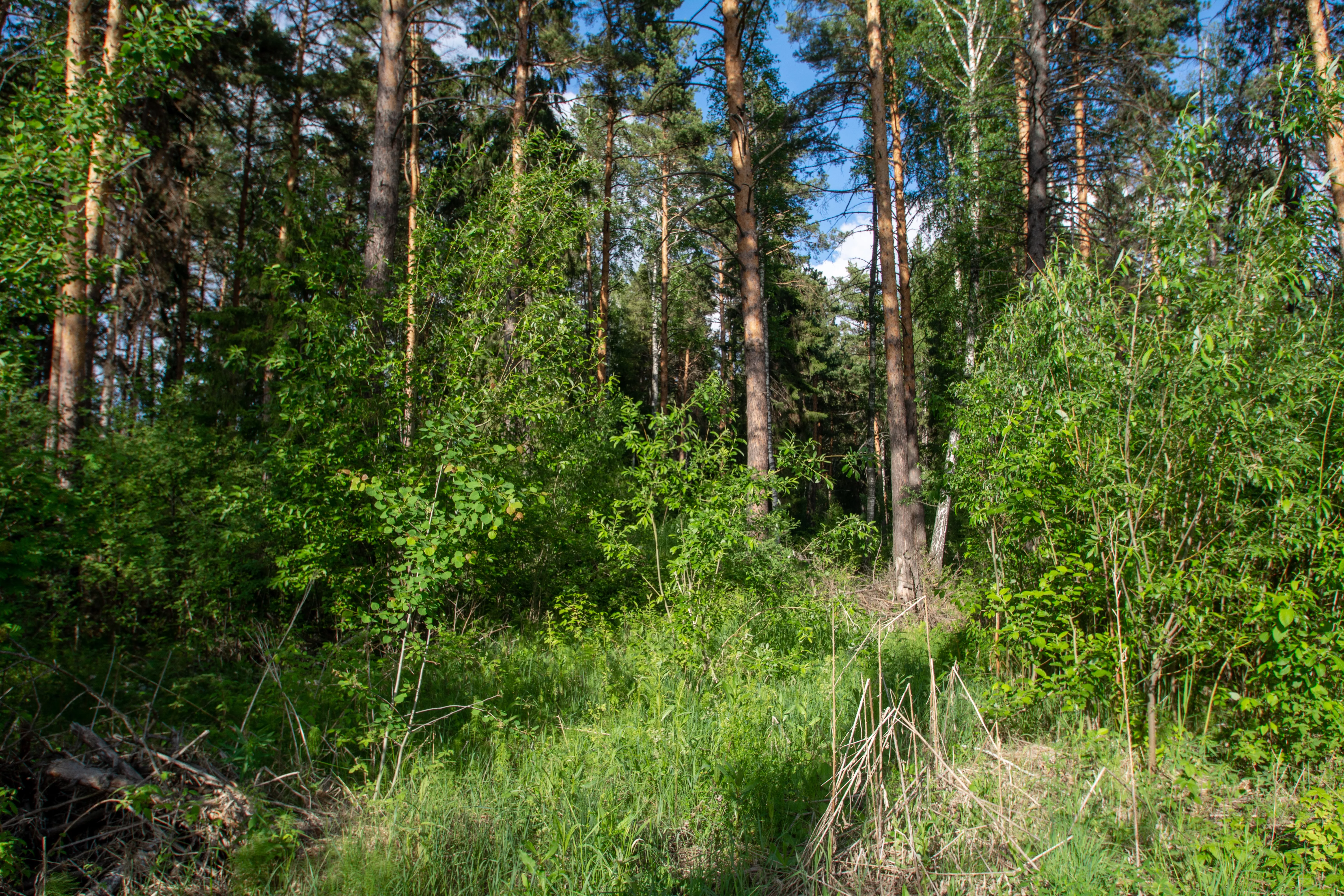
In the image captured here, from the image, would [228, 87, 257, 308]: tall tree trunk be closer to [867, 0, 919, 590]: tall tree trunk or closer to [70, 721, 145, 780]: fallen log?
[867, 0, 919, 590]: tall tree trunk

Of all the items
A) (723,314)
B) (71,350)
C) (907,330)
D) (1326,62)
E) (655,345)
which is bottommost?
(71,350)

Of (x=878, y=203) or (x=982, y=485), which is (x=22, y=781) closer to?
(x=982, y=485)

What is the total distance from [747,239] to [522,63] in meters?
4.85

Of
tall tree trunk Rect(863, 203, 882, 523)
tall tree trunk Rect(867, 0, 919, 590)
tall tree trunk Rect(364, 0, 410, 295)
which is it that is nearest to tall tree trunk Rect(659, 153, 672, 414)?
tall tree trunk Rect(863, 203, 882, 523)

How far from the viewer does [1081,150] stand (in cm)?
1155

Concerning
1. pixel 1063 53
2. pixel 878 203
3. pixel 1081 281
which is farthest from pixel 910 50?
pixel 1081 281

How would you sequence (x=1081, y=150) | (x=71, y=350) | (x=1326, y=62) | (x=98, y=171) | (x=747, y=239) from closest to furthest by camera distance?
(x=98, y=171), (x=1326, y=62), (x=71, y=350), (x=747, y=239), (x=1081, y=150)

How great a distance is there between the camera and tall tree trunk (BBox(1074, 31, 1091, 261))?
869cm

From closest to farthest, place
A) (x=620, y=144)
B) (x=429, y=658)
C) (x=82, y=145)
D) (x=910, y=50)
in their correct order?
(x=82, y=145) → (x=429, y=658) → (x=910, y=50) → (x=620, y=144)

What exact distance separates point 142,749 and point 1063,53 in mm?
13739

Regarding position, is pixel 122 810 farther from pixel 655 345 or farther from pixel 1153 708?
pixel 655 345

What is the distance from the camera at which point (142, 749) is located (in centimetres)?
319

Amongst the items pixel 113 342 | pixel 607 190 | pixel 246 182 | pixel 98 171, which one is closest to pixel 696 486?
pixel 98 171

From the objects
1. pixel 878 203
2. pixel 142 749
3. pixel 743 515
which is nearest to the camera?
pixel 142 749
